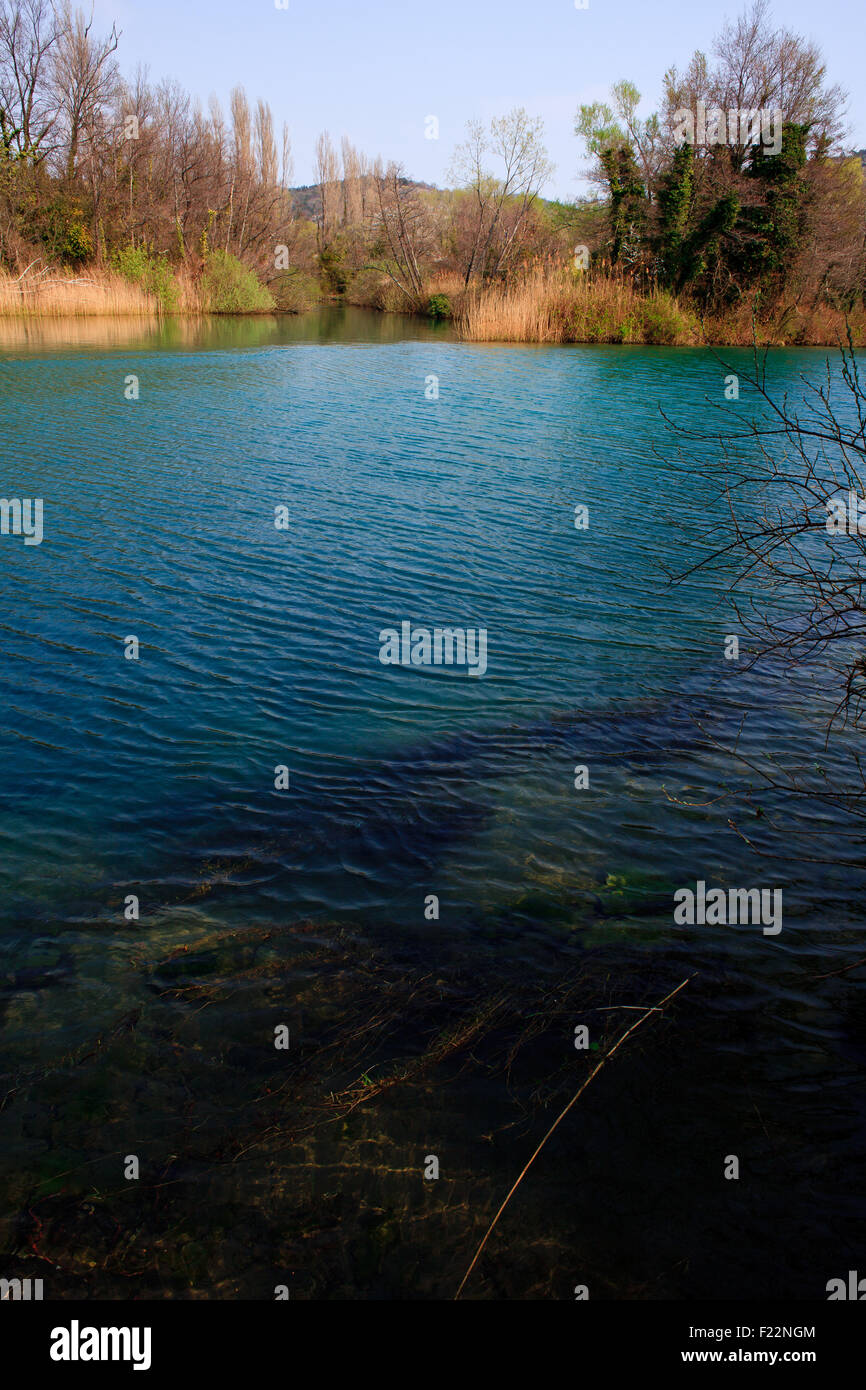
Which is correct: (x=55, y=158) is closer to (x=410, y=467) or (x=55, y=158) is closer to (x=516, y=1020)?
(x=410, y=467)

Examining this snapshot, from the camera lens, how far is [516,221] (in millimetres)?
44375

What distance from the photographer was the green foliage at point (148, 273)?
37000 millimetres

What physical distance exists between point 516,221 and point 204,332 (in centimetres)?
2019

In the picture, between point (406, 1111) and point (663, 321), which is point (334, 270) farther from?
point (406, 1111)

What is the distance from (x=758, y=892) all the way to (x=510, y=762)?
1966mm

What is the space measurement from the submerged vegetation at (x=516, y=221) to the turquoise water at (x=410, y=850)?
2663 cm

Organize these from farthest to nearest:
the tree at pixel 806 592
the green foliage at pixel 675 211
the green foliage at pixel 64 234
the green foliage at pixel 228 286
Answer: the green foliage at pixel 228 286
the green foliage at pixel 675 211
the green foliage at pixel 64 234
the tree at pixel 806 592

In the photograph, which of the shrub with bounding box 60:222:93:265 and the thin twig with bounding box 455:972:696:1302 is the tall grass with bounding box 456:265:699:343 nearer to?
the shrub with bounding box 60:222:93:265

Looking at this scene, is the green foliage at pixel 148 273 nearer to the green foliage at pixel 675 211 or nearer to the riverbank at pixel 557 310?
the riverbank at pixel 557 310

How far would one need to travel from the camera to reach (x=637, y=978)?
4.12 meters

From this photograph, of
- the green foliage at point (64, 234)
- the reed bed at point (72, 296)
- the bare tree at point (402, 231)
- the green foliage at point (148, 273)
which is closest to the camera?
the reed bed at point (72, 296)

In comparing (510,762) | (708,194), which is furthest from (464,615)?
(708,194)

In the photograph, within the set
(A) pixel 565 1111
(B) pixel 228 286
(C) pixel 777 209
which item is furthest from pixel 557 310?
(A) pixel 565 1111

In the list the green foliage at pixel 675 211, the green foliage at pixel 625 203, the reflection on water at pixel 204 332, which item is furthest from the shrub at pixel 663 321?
the reflection on water at pixel 204 332
